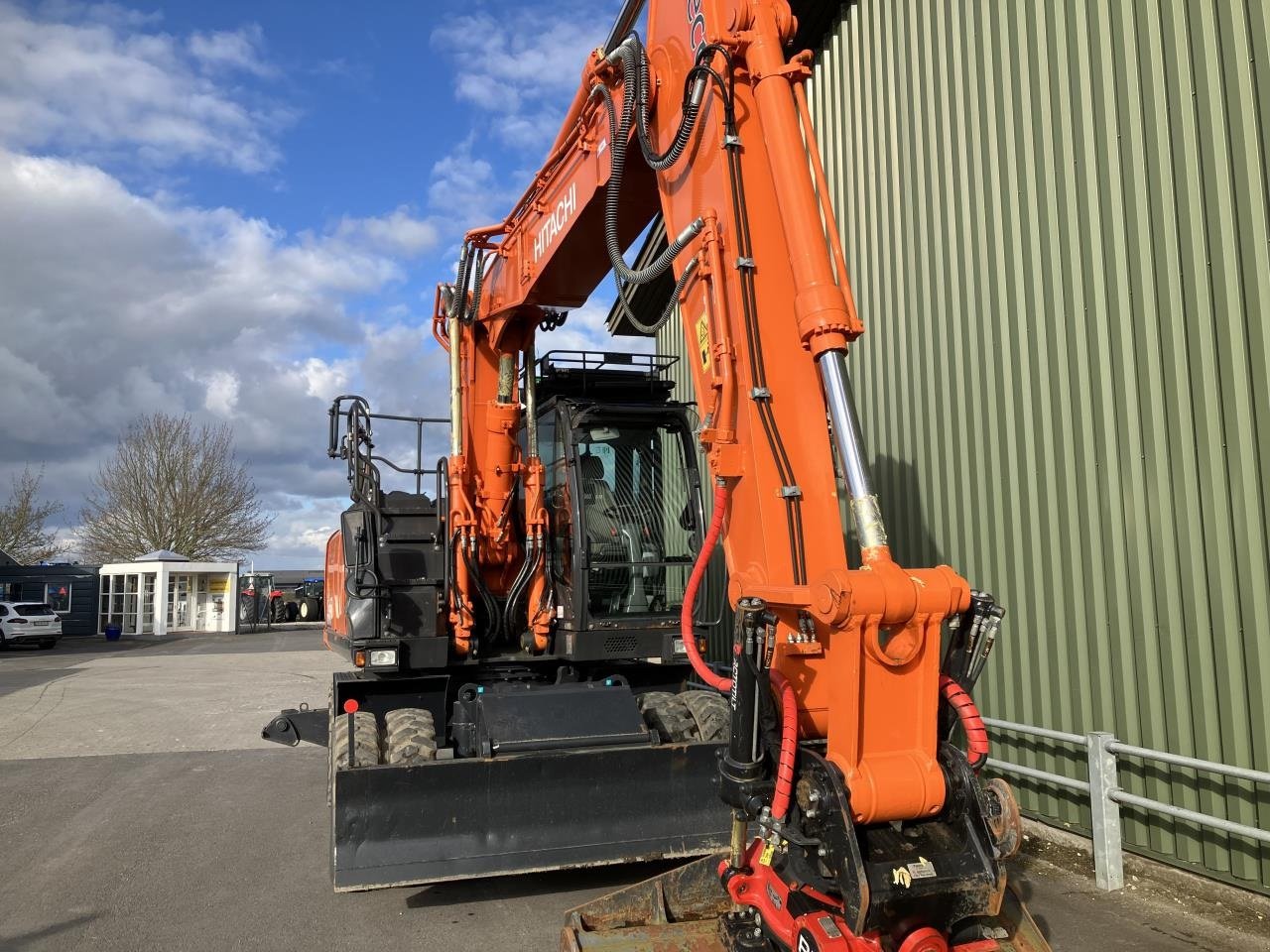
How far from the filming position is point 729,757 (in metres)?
3.28

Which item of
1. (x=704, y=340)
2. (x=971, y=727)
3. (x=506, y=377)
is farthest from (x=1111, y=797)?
(x=506, y=377)

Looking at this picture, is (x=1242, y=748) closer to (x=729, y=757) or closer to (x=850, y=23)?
(x=729, y=757)

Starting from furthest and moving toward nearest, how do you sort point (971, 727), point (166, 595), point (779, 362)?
1. point (166, 595)
2. point (779, 362)
3. point (971, 727)

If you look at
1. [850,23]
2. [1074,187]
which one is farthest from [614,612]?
[850,23]

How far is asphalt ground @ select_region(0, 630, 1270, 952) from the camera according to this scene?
191 inches

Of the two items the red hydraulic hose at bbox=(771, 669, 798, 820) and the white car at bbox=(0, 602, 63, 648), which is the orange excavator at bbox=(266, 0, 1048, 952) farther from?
the white car at bbox=(0, 602, 63, 648)

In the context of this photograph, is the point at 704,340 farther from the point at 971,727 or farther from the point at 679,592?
the point at 679,592

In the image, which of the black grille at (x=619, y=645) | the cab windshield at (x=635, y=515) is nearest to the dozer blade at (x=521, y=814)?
the black grille at (x=619, y=645)

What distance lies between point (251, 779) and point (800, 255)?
8.06 m

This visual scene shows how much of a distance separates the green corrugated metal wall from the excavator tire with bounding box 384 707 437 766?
4102 millimetres

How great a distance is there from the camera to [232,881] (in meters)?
5.89

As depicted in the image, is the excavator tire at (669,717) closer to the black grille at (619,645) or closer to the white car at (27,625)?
the black grille at (619,645)

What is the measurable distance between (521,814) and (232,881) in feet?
7.13

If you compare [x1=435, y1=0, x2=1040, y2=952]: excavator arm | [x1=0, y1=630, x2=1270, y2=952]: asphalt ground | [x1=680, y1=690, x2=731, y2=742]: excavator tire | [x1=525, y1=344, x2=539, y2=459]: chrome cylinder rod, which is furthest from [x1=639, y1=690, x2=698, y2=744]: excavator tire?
[x1=525, y1=344, x2=539, y2=459]: chrome cylinder rod
